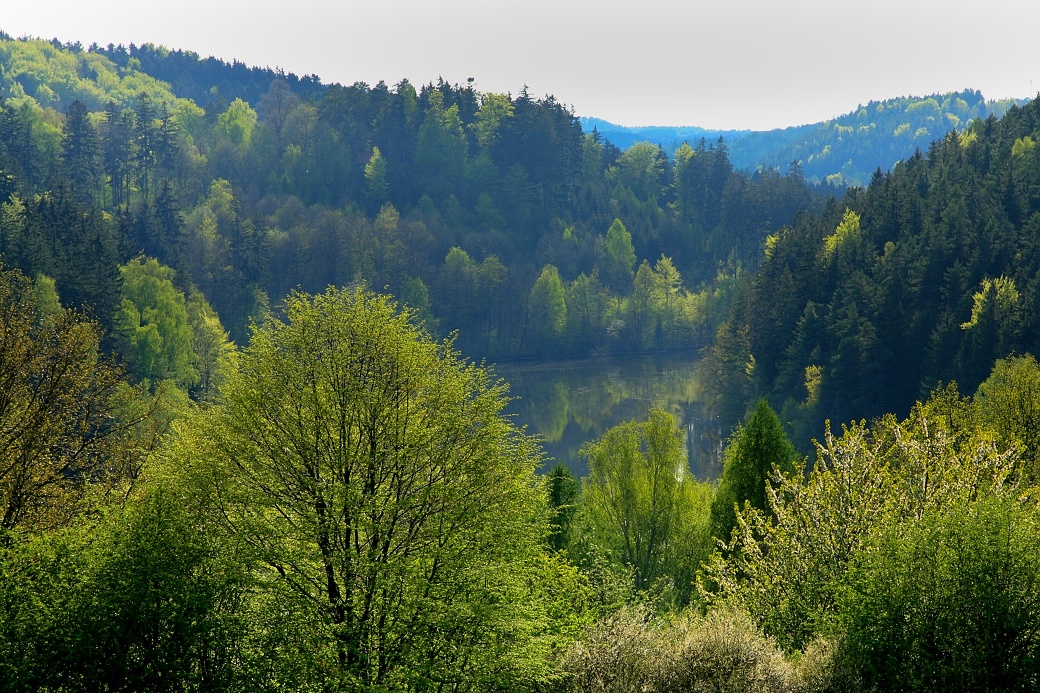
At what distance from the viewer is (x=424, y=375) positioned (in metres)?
21.8

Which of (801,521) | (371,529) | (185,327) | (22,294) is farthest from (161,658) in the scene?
(185,327)

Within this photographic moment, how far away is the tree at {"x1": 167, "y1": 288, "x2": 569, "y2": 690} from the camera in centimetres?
1836

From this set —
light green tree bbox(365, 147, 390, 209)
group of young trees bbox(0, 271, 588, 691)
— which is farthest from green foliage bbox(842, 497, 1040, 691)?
light green tree bbox(365, 147, 390, 209)

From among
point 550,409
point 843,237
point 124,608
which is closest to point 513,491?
point 124,608

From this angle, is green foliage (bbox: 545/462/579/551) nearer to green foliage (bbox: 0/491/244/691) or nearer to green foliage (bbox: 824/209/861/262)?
green foliage (bbox: 0/491/244/691)

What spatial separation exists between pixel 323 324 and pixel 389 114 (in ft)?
462

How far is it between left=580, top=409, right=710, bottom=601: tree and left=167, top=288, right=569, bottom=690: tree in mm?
19513

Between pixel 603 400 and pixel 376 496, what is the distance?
245 ft

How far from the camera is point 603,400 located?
9331 centimetres

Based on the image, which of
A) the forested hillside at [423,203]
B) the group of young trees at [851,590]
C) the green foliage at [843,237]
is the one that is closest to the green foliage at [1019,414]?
the group of young trees at [851,590]

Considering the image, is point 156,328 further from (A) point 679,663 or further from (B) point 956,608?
(B) point 956,608

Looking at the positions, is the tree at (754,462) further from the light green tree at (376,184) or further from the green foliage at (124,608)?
the light green tree at (376,184)

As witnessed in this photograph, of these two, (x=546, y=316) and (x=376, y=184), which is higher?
(x=376, y=184)

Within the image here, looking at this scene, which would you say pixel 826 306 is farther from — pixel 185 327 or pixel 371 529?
pixel 371 529
